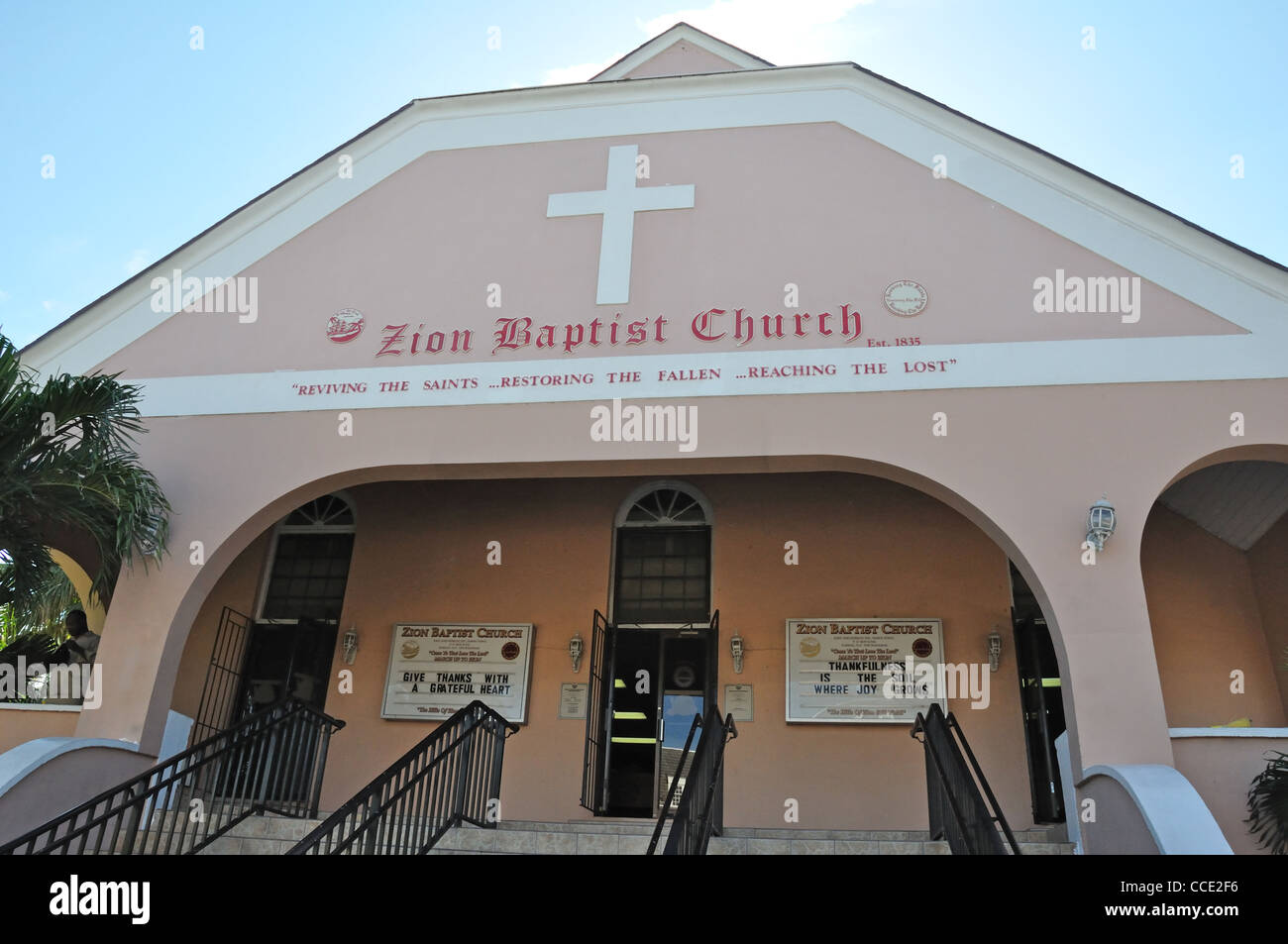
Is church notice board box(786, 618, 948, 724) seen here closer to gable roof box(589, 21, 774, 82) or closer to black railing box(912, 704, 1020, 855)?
black railing box(912, 704, 1020, 855)

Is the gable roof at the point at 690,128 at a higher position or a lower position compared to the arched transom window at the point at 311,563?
higher

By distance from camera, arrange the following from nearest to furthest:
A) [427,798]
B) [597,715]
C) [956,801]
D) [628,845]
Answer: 1. [956,801]
2. [427,798]
3. [628,845]
4. [597,715]

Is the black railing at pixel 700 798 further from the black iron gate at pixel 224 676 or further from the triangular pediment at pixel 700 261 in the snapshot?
the black iron gate at pixel 224 676

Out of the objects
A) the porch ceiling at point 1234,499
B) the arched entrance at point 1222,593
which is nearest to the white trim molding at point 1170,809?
the arched entrance at point 1222,593

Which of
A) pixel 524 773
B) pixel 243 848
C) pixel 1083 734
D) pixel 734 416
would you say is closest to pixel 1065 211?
pixel 734 416

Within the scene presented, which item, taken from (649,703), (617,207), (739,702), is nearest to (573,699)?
(649,703)

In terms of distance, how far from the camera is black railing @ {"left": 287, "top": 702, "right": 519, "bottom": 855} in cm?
559

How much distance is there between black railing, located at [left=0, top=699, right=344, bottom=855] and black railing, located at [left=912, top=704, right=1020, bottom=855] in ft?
15.1

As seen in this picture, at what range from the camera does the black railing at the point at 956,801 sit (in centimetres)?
520

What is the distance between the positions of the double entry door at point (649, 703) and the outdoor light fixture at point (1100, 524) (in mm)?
3668

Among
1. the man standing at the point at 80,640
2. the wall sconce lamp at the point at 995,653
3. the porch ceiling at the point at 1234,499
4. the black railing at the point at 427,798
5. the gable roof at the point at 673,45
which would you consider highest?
the gable roof at the point at 673,45

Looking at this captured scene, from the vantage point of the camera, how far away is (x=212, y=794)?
6848mm

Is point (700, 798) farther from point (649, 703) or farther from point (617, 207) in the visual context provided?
point (617, 207)

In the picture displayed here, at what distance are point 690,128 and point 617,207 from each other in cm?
119
